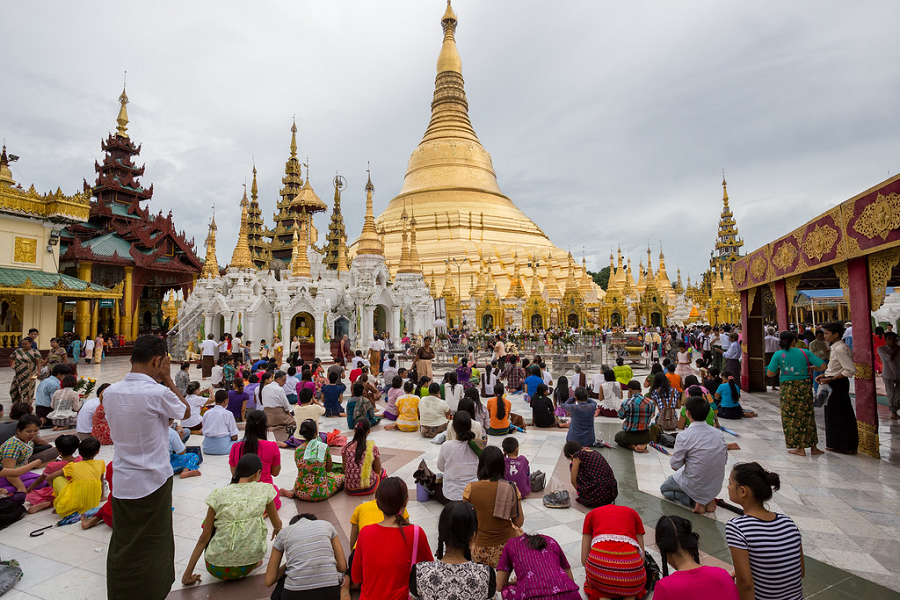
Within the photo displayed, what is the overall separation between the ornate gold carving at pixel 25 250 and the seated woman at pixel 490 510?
2327 centimetres

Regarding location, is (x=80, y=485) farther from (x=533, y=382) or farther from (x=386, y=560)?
(x=533, y=382)

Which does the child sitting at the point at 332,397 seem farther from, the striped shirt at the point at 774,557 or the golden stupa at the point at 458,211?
the golden stupa at the point at 458,211

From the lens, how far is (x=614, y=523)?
10.4 feet

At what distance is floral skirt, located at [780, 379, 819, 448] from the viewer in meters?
6.64

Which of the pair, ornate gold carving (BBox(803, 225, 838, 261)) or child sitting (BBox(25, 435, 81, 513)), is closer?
child sitting (BBox(25, 435, 81, 513))

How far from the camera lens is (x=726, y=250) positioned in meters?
46.8

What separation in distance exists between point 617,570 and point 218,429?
575 centimetres

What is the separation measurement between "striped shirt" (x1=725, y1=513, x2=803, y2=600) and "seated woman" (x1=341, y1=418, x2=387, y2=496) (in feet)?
11.3

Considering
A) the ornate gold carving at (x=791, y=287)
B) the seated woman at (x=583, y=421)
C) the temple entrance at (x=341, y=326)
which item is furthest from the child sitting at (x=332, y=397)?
the temple entrance at (x=341, y=326)

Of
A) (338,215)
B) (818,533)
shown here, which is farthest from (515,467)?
(338,215)

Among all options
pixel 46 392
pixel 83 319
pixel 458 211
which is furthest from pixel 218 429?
pixel 458 211

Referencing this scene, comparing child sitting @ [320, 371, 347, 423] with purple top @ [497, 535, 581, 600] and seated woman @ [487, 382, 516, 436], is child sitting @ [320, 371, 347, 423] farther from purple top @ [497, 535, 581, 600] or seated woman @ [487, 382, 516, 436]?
purple top @ [497, 535, 581, 600]

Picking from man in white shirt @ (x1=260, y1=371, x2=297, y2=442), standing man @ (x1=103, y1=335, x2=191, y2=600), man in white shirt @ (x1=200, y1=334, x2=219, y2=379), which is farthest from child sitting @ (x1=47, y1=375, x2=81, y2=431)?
man in white shirt @ (x1=200, y1=334, x2=219, y2=379)

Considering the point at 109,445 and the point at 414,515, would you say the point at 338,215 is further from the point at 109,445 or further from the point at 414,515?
the point at 414,515
